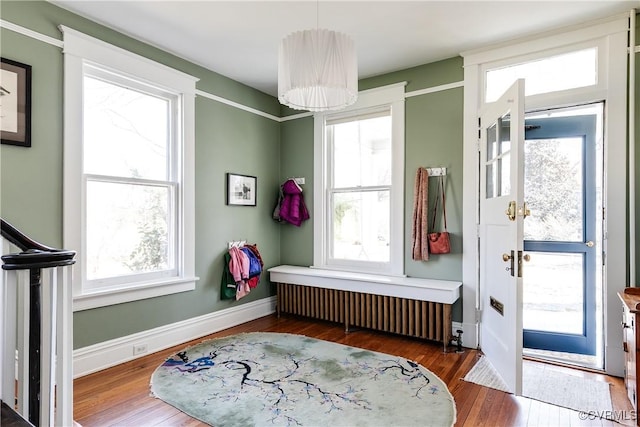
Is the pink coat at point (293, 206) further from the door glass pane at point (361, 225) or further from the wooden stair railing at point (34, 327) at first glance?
the wooden stair railing at point (34, 327)

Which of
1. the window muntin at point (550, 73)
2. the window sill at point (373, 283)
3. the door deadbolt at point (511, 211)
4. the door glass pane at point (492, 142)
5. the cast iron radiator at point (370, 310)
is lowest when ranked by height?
the cast iron radiator at point (370, 310)

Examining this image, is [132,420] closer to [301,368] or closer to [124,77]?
[301,368]

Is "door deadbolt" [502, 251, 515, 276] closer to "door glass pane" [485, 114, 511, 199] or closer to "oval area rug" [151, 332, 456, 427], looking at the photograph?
"door glass pane" [485, 114, 511, 199]

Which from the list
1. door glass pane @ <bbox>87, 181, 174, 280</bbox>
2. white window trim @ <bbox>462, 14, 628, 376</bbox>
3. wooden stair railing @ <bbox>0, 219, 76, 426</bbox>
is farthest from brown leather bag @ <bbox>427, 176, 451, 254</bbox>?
wooden stair railing @ <bbox>0, 219, 76, 426</bbox>

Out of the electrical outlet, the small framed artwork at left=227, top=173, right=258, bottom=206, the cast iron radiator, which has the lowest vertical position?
the electrical outlet

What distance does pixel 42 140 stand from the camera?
96.8 inches

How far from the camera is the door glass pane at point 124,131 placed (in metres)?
2.80

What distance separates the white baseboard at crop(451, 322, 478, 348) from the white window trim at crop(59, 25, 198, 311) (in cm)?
259

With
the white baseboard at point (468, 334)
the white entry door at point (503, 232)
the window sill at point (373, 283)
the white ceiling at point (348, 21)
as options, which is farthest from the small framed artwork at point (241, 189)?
the white baseboard at point (468, 334)

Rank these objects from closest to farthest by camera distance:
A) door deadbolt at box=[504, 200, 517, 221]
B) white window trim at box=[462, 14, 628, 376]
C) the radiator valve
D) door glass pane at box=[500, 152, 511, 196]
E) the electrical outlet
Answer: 1. door deadbolt at box=[504, 200, 517, 221]
2. door glass pane at box=[500, 152, 511, 196]
3. white window trim at box=[462, 14, 628, 376]
4. the electrical outlet
5. the radiator valve

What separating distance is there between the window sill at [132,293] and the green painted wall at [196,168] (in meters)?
0.05

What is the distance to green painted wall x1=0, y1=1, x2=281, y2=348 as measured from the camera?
237 centimetres

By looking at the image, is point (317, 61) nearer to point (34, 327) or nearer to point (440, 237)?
point (34, 327)

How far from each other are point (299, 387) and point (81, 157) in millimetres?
2330
